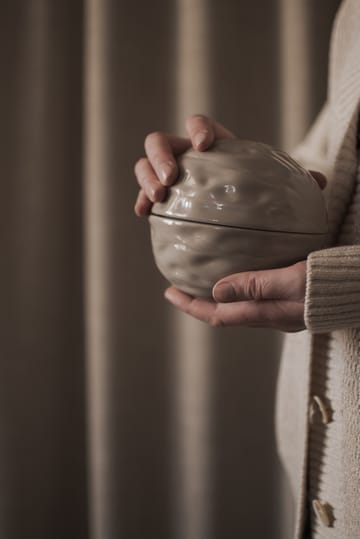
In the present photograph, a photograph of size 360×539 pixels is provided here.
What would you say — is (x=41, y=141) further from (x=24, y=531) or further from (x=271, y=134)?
(x=24, y=531)

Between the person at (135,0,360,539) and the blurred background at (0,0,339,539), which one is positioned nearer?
the person at (135,0,360,539)

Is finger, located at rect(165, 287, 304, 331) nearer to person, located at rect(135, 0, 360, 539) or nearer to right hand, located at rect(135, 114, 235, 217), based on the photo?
person, located at rect(135, 0, 360, 539)

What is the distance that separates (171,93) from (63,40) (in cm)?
22

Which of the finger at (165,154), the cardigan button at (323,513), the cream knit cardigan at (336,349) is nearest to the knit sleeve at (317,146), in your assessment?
the cream knit cardigan at (336,349)

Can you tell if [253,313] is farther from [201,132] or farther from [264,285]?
[201,132]

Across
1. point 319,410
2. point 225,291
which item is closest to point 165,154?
point 225,291

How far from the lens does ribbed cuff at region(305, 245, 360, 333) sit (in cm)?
31

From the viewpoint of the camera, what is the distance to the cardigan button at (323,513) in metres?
0.40

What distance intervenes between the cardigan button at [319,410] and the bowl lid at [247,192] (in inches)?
6.4

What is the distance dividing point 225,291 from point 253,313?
3 centimetres

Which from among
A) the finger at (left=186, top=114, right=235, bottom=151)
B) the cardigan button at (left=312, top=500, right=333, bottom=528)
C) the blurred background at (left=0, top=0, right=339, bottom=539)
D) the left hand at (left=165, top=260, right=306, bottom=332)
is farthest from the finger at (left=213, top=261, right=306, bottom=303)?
the blurred background at (left=0, top=0, right=339, bottom=539)

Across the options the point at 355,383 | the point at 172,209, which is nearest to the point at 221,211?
the point at 172,209

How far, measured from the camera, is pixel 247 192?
0.33m

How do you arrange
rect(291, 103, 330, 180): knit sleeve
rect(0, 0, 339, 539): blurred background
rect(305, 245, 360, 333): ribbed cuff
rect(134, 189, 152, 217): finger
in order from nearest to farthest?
rect(305, 245, 360, 333): ribbed cuff, rect(134, 189, 152, 217): finger, rect(291, 103, 330, 180): knit sleeve, rect(0, 0, 339, 539): blurred background
